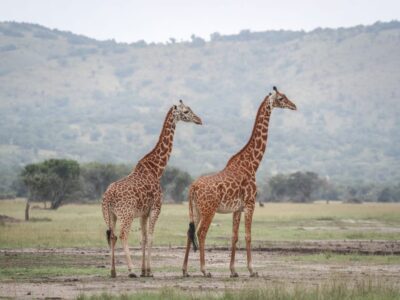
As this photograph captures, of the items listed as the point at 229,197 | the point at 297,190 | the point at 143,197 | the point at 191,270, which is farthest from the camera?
the point at 297,190

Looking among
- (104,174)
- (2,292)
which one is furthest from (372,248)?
(104,174)

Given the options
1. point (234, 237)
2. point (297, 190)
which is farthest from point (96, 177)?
point (234, 237)

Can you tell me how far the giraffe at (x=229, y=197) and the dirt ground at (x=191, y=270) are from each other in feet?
2.44

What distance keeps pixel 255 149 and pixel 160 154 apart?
215cm

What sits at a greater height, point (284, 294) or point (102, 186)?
point (102, 186)

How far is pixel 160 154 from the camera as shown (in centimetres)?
2305

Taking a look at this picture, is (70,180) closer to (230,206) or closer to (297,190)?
(297,190)

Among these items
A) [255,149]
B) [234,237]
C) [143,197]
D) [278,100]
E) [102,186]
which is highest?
[278,100]

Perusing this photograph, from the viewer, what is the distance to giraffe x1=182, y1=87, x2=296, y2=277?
21656 millimetres

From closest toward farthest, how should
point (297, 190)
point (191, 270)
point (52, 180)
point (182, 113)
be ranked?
point (191, 270), point (182, 113), point (52, 180), point (297, 190)

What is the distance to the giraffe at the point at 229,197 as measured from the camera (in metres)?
21.7

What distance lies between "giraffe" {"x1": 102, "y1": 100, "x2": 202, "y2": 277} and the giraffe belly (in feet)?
4.43

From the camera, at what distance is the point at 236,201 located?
72.3 ft

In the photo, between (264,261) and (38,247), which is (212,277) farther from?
(38,247)
